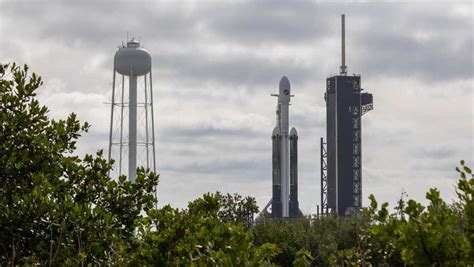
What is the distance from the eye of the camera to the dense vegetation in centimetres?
905

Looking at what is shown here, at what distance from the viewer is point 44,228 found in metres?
18.2

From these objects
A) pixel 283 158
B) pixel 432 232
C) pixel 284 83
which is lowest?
pixel 432 232

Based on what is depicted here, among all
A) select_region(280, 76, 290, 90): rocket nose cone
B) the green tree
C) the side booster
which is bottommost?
the green tree

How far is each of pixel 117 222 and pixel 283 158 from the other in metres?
160

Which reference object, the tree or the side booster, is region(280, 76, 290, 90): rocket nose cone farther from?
the tree

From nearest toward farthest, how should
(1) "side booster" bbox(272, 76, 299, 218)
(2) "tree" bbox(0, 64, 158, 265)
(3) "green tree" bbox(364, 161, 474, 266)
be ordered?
(3) "green tree" bbox(364, 161, 474, 266), (2) "tree" bbox(0, 64, 158, 265), (1) "side booster" bbox(272, 76, 299, 218)

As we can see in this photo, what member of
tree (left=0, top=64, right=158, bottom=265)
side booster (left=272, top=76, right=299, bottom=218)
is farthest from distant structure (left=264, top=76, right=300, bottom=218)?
tree (left=0, top=64, right=158, bottom=265)

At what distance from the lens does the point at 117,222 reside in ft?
66.1

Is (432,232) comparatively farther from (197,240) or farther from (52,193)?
(52,193)

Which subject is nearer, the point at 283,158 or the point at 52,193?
the point at 52,193

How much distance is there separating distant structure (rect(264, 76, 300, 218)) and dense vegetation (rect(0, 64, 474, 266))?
156809 millimetres

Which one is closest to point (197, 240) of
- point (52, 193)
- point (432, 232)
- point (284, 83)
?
point (432, 232)

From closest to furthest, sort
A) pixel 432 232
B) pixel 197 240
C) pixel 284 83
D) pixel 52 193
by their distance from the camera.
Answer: pixel 432 232 < pixel 197 240 < pixel 52 193 < pixel 284 83

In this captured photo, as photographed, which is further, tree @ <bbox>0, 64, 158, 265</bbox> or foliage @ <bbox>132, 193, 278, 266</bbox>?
tree @ <bbox>0, 64, 158, 265</bbox>
